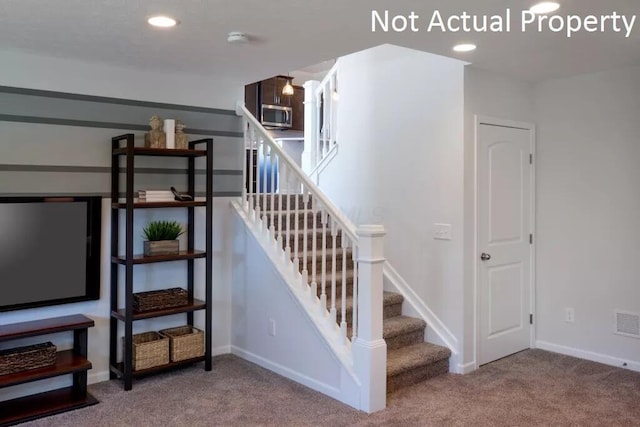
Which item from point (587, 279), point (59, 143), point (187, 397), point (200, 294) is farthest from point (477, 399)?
point (59, 143)

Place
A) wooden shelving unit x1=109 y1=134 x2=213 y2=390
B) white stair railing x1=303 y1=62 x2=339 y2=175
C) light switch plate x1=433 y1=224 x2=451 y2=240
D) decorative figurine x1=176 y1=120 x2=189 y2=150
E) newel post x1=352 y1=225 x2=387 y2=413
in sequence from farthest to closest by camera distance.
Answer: white stair railing x1=303 y1=62 x2=339 y2=175
light switch plate x1=433 y1=224 x2=451 y2=240
decorative figurine x1=176 y1=120 x2=189 y2=150
wooden shelving unit x1=109 y1=134 x2=213 y2=390
newel post x1=352 y1=225 x2=387 y2=413

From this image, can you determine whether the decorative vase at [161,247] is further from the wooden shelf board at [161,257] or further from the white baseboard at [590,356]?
the white baseboard at [590,356]

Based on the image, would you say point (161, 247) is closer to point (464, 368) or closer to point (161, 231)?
point (161, 231)

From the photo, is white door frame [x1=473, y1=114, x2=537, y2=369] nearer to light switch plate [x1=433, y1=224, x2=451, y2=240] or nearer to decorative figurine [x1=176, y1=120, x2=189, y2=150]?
light switch plate [x1=433, y1=224, x2=451, y2=240]

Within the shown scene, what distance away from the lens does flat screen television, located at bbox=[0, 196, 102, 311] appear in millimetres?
3346

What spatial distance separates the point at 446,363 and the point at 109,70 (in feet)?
10.4

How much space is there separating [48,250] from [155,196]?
2.49ft

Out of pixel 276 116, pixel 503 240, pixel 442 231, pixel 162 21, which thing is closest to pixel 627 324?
pixel 503 240

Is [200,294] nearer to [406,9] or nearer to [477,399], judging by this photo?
[477,399]

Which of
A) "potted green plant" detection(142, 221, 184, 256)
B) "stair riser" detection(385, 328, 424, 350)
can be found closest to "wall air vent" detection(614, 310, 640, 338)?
"stair riser" detection(385, 328, 424, 350)

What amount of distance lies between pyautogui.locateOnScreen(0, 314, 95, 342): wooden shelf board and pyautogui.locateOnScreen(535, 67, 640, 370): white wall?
3.58 meters

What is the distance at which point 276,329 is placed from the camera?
3.97 metres

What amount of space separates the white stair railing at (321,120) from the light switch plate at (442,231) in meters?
1.35

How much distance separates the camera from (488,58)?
370cm
